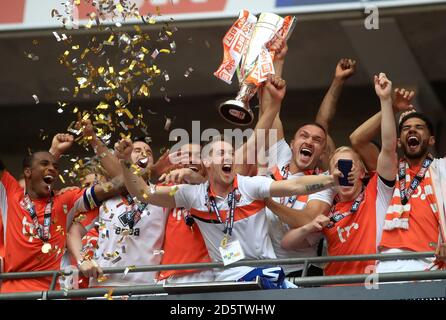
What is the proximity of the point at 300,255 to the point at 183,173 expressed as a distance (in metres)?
0.91

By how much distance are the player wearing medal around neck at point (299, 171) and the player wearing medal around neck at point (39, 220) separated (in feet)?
3.53

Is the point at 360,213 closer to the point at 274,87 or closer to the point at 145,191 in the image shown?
the point at 274,87

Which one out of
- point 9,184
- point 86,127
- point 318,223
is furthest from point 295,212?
point 9,184

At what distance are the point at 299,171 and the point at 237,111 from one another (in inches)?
24.5

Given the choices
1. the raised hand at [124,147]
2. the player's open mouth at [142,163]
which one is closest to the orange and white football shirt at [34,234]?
the player's open mouth at [142,163]

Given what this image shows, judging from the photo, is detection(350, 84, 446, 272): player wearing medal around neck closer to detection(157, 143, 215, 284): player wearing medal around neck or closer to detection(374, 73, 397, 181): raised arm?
detection(374, 73, 397, 181): raised arm

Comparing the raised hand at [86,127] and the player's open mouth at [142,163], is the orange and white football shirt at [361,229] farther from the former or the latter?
the raised hand at [86,127]

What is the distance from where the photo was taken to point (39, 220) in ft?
25.2

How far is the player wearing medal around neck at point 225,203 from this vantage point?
6.92 meters

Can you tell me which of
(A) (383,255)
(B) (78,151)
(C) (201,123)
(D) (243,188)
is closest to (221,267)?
(D) (243,188)

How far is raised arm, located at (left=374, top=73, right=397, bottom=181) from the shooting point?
22.5ft

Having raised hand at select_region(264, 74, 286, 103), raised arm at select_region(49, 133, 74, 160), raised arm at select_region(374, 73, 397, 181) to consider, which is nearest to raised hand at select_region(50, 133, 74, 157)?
raised arm at select_region(49, 133, 74, 160)
